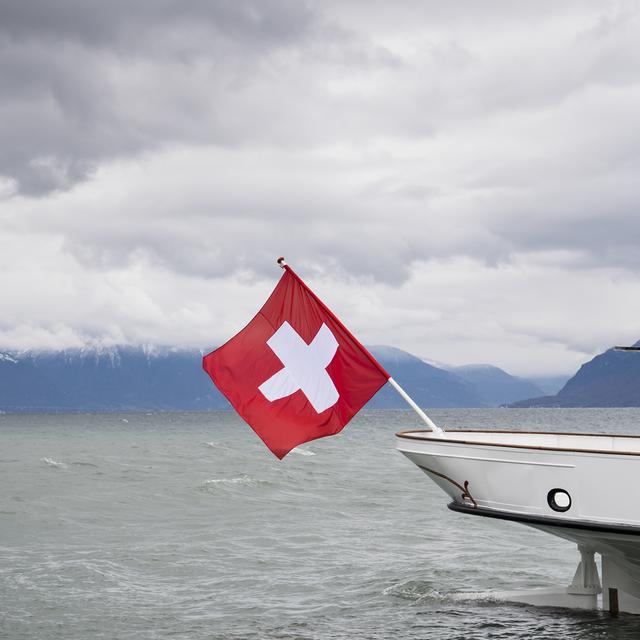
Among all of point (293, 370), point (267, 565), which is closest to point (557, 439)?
point (293, 370)

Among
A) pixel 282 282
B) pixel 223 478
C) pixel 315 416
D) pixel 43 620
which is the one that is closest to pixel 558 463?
pixel 315 416

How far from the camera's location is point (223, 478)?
38.5 metres

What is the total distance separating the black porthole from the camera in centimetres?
1210

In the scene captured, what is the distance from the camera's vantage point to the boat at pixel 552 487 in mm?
11898

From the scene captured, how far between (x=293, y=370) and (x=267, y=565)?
7.34 metres

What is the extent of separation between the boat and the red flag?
1.30 meters

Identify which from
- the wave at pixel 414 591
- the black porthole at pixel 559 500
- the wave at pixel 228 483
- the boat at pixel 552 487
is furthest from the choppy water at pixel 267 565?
the black porthole at pixel 559 500

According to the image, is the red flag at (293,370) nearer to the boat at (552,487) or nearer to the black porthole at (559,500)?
the boat at (552,487)

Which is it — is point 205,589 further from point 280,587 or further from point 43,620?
point 43,620

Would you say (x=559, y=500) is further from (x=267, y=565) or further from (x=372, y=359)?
(x=267, y=565)

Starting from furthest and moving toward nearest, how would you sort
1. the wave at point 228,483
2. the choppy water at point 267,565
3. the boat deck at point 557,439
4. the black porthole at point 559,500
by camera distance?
the wave at point 228,483 < the boat deck at point 557,439 < the choppy water at point 267,565 < the black porthole at point 559,500

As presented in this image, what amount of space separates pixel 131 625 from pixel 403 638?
3.96 m

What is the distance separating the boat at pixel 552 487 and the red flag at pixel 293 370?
1303 mm

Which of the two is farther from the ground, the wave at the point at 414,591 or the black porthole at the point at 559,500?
the black porthole at the point at 559,500
